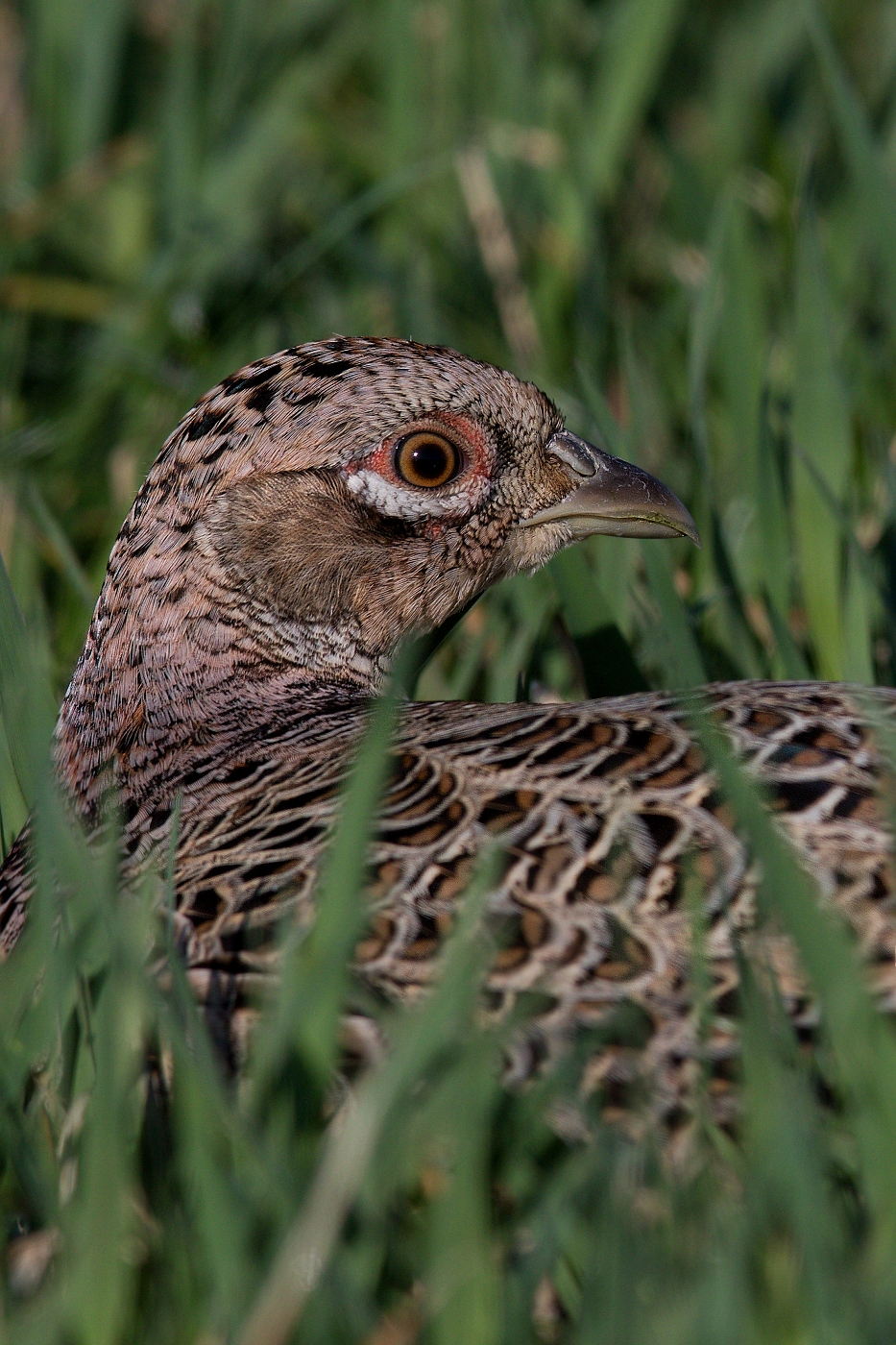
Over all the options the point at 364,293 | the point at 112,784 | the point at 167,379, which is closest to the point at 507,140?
the point at 364,293

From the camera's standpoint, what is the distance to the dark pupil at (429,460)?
11.8 feet

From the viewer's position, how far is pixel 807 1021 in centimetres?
252

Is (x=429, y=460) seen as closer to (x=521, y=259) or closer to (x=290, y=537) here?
(x=290, y=537)

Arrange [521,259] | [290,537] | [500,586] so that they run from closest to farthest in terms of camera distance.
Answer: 1. [290,537]
2. [500,586]
3. [521,259]

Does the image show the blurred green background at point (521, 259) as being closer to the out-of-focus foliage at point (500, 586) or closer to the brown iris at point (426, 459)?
the out-of-focus foliage at point (500, 586)

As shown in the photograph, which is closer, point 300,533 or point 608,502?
point 300,533

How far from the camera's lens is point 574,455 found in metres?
3.79

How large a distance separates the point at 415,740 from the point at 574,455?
104 cm

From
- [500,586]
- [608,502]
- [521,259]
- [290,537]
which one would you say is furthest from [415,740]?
[521,259]

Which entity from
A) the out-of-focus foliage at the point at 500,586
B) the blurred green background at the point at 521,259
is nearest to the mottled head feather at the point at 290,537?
the out-of-focus foliage at the point at 500,586

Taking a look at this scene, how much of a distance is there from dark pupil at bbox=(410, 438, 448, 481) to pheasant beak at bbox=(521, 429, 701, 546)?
250 mm

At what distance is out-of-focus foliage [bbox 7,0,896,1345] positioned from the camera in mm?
2041

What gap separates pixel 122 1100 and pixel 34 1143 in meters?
0.18

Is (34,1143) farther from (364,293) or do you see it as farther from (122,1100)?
(364,293)
